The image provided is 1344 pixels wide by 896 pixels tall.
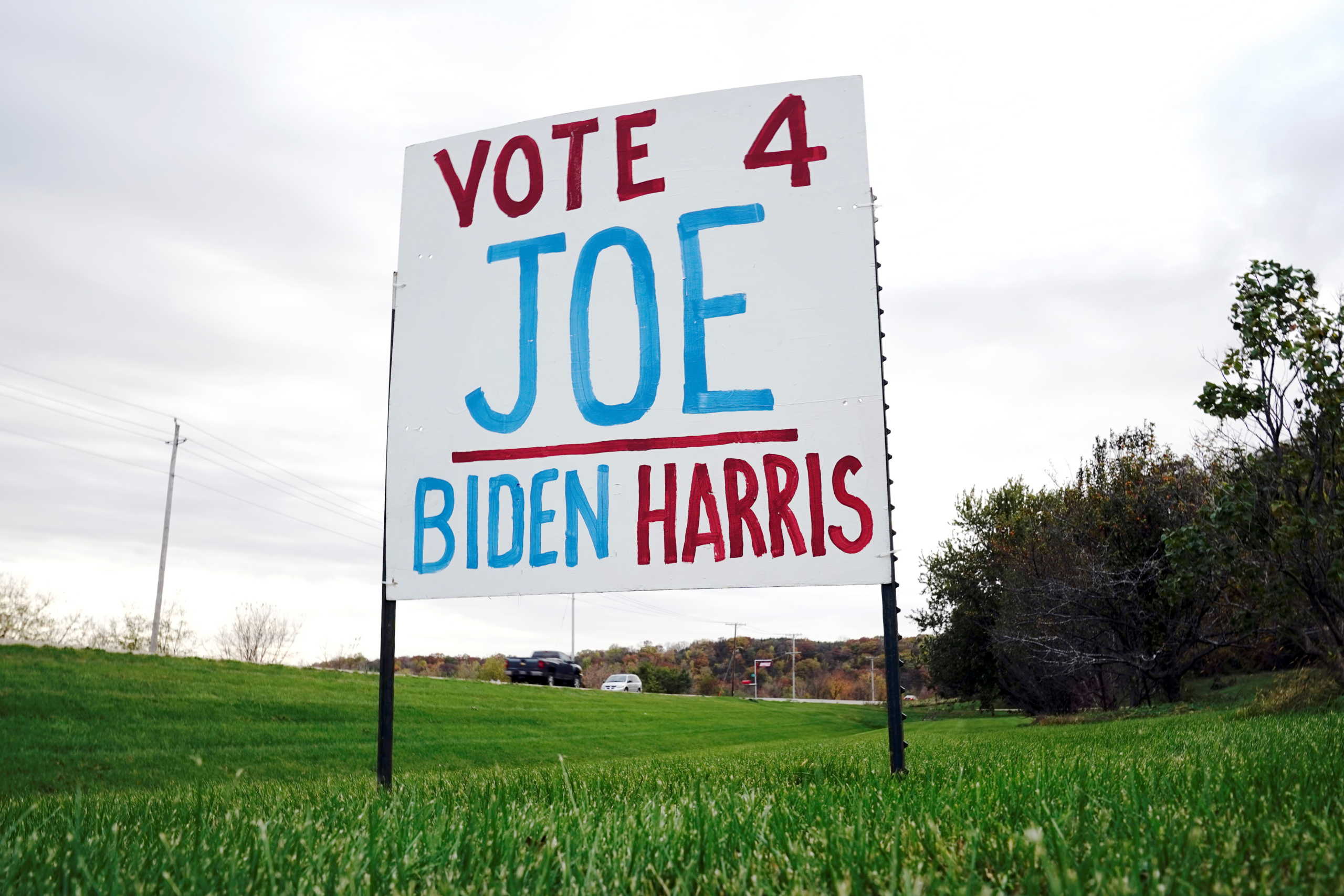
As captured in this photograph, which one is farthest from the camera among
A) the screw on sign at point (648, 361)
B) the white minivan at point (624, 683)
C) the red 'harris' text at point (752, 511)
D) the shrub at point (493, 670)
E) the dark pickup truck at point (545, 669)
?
the shrub at point (493, 670)

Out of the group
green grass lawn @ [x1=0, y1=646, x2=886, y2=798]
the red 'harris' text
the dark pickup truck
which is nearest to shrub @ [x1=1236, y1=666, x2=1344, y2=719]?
the red 'harris' text

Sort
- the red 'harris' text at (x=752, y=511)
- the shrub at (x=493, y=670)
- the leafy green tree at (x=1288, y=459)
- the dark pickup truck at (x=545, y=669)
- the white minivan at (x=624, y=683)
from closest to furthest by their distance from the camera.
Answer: the red 'harris' text at (x=752, y=511) < the leafy green tree at (x=1288, y=459) < the dark pickup truck at (x=545, y=669) < the white minivan at (x=624, y=683) < the shrub at (x=493, y=670)

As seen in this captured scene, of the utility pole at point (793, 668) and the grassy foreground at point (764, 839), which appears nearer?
the grassy foreground at point (764, 839)

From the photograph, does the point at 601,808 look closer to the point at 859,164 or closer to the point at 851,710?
the point at 859,164

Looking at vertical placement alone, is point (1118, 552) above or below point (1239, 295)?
below

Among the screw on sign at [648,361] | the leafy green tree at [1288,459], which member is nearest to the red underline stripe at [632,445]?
the screw on sign at [648,361]

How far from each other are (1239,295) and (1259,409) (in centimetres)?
165

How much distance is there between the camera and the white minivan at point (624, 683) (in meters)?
61.2

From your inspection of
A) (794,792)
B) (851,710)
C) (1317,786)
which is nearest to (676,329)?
(794,792)

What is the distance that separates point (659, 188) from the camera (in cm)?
529

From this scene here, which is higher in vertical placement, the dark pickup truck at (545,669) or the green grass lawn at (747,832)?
the green grass lawn at (747,832)

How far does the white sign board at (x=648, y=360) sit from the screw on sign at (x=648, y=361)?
0.04 ft

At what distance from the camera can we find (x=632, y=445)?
4973 mm

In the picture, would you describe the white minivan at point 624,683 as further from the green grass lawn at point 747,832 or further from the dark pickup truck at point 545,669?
the green grass lawn at point 747,832
